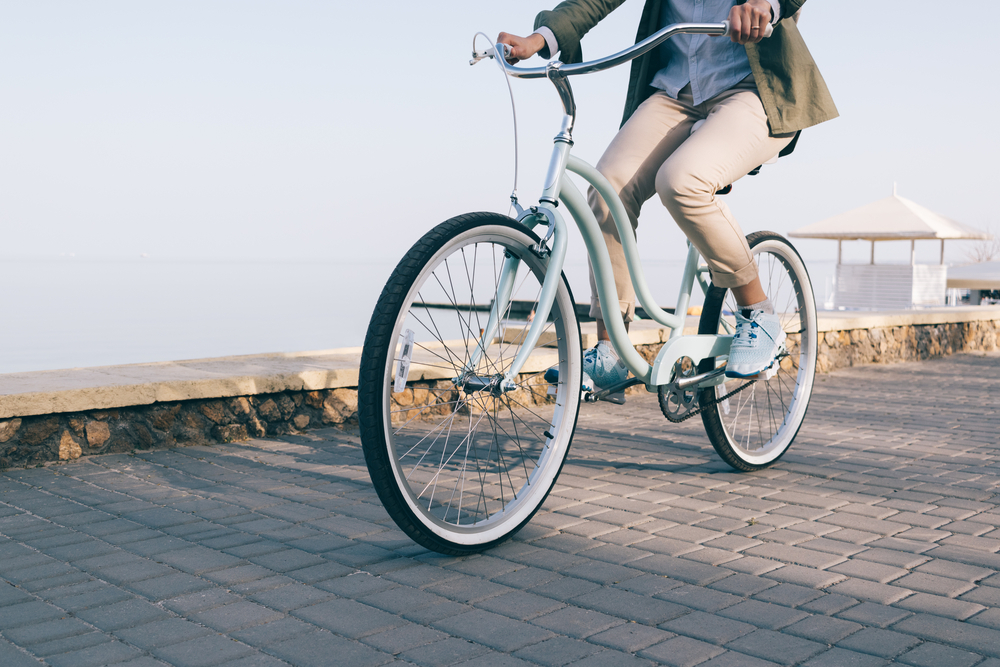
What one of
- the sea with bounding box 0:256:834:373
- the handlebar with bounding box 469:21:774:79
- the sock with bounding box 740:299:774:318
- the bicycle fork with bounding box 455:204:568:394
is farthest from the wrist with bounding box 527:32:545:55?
the sea with bounding box 0:256:834:373

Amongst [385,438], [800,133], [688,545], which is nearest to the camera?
[385,438]

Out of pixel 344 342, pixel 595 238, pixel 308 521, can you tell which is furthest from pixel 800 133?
pixel 344 342

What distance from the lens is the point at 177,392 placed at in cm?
415

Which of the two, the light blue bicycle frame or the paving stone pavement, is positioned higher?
the light blue bicycle frame

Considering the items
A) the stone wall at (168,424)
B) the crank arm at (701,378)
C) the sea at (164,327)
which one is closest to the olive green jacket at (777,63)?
the crank arm at (701,378)

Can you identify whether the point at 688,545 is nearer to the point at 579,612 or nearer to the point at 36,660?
the point at 579,612

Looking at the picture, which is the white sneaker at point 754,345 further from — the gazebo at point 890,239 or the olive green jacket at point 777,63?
the gazebo at point 890,239

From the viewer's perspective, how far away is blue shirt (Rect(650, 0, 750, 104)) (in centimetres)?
331

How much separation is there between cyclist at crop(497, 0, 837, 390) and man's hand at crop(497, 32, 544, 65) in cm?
8

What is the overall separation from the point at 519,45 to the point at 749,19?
723mm

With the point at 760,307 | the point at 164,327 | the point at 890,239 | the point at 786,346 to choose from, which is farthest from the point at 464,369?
the point at 164,327

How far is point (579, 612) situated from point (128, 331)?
29420mm

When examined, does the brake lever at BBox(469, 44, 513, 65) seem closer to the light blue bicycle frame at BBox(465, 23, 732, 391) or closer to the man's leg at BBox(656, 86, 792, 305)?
the light blue bicycle frame at BBox(465, 23, 732, 391)

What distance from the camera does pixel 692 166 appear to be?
306 centimetres
